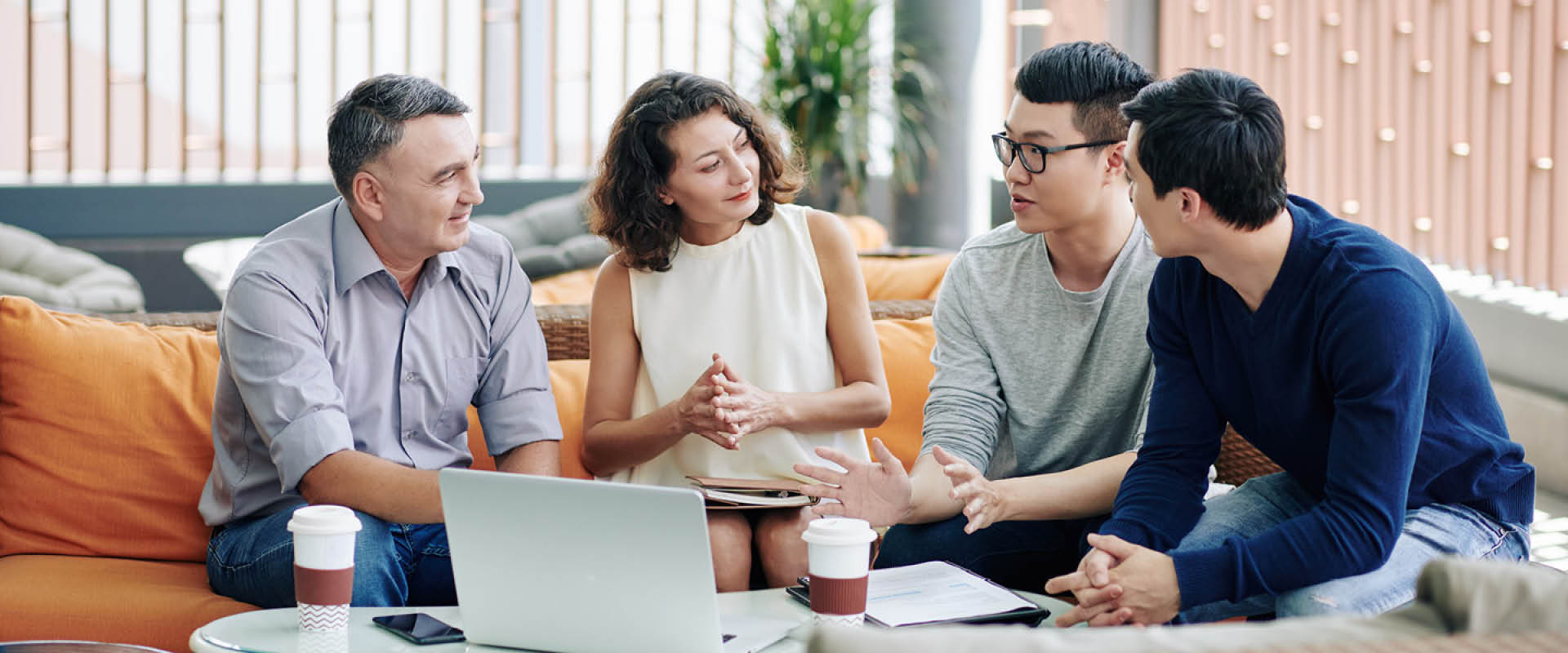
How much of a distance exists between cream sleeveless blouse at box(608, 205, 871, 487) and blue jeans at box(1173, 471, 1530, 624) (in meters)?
0.67

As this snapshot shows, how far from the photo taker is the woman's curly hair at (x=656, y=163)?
2.33 meters

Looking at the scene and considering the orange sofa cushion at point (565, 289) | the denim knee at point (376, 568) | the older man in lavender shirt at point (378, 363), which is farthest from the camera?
the orange sofa cushion at point (565, 289)

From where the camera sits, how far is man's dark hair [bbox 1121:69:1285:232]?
5.54 feet

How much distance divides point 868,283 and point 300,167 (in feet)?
13.4

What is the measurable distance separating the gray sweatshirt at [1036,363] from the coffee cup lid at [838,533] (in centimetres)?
75

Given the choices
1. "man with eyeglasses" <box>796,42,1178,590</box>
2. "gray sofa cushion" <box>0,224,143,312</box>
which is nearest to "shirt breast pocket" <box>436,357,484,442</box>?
"man with eyeglasses" <box>796,42,1178,590</box>

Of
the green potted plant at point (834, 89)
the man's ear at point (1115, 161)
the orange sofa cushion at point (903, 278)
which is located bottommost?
the orange sofa cushion at point (903, 278)

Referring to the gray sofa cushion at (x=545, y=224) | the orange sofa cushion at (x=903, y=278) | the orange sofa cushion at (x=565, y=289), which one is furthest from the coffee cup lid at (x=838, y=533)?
the gray sofa cushion at (x=545, y=224)

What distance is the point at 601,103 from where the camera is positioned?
6812 mm

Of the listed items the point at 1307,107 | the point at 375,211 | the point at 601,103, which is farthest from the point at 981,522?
the point at 601,103

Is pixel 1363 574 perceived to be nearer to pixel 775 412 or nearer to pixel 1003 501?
pixel 1003 501

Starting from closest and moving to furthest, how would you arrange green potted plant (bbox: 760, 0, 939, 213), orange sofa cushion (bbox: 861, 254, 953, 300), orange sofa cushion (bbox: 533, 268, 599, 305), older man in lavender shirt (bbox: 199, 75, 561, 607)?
older man in lavender shirt (bbox: 199, 75, 561, 607)
orange sofa cushion (bbox: 861, 254, 953, 300)
orange sofa cushion (bbox: 533, 268, 599, 305)
green potted plant (bbox: 760, 0, 939, 213)

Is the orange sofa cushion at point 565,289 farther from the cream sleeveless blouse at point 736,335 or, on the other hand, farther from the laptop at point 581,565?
the laptop at point 581,565

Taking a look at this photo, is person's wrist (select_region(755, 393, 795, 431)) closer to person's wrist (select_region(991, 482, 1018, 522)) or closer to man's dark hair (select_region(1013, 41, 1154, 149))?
person's wrist (select_region(991, 482, 1018, 522))
